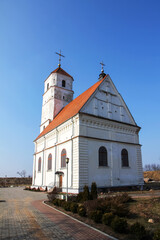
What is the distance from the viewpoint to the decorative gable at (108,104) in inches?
929

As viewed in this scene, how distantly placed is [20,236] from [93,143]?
15620 mm

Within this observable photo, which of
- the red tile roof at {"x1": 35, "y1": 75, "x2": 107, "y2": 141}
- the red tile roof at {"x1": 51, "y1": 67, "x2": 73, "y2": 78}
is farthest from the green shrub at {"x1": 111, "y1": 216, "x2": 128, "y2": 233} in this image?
the red tile roof at {"x1": 51, "y1": 67, "x2": 73, "y2": 78}

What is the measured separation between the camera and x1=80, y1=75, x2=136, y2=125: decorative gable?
23600mm

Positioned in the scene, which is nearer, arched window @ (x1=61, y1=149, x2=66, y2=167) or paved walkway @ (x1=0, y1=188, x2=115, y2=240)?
paved walkway @ (x1=0, y1=188, x2=115, y2=240)

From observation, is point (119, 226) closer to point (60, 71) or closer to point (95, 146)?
point (95, 146)

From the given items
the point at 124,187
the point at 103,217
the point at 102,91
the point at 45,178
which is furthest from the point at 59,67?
the point at 103,217

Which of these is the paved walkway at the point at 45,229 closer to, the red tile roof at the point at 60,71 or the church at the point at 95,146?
the church at the point at 95,146

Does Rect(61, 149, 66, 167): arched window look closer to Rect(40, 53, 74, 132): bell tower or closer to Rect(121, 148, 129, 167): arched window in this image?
Rect(121, 148, 129, 167): arched window

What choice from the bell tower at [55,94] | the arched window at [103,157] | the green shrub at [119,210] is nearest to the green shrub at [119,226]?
the green shrub at [119,210]

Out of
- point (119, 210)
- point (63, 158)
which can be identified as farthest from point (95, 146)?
point (119, 210)

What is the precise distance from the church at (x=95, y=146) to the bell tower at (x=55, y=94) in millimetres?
6946

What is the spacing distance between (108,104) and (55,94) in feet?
47.2

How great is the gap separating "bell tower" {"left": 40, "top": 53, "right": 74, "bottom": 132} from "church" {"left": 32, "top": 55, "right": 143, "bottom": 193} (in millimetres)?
6946

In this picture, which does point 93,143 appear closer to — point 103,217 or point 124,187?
point 124,187
